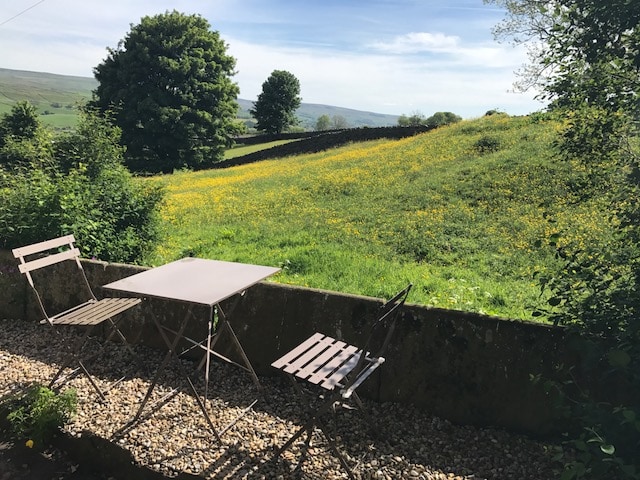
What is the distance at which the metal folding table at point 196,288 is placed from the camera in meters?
3.23

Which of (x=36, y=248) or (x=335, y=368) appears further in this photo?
(x=36, y=248)

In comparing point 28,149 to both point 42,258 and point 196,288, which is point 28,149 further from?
point 196,288

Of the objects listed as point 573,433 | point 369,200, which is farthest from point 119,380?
point 369,200

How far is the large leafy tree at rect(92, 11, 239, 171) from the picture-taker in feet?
113

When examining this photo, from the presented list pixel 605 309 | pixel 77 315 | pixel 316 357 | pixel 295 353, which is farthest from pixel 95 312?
pixel 605 309

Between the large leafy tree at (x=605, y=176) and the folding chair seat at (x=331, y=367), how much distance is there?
1181mm

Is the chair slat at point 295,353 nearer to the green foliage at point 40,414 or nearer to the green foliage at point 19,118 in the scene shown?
the green foliage at point 40,414

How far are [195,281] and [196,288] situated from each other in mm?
202

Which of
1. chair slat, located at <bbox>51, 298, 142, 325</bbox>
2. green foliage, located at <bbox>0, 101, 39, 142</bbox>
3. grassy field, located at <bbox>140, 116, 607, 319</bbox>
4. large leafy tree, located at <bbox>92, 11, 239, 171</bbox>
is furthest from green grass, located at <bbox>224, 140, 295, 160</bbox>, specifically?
chair slat, located at <bbox>51, 298, 142, 325</bbox>

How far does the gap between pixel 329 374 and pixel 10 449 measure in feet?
8.29

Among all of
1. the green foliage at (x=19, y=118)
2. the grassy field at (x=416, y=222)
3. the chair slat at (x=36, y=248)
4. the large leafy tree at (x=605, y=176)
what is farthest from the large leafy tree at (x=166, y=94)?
the large leafy tree at (x=605, y=176)

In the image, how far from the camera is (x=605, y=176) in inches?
124

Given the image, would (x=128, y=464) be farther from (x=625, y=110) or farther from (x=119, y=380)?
(x=625, y=110)

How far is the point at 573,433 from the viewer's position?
3.05 m
